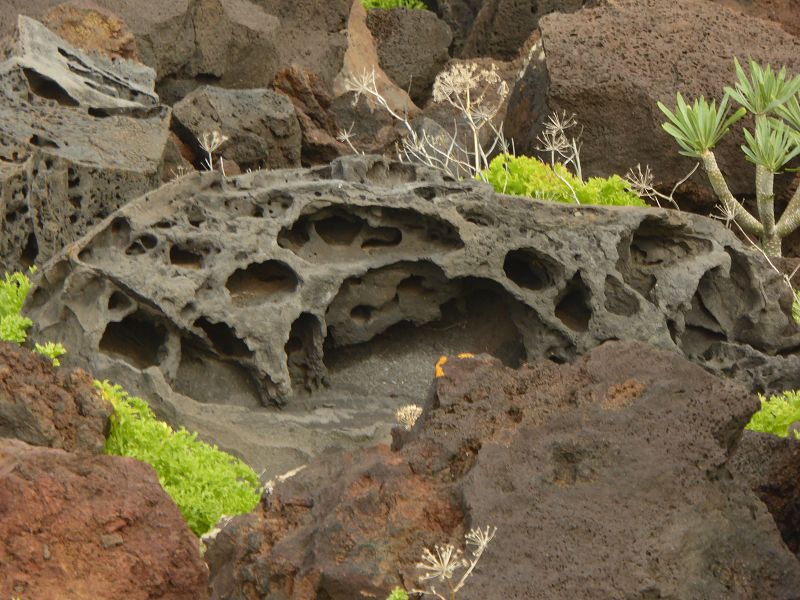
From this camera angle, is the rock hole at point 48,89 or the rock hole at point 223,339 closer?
the rock hole at point 223,339

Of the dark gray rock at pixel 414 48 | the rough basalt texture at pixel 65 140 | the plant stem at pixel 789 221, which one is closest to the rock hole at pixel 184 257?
the rough basalt texture at pixel 65 140

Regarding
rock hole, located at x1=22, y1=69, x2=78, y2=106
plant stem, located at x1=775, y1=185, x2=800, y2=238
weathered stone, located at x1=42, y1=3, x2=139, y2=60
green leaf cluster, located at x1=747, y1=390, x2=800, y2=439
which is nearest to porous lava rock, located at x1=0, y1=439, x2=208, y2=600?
green leaf cluster, located at x1=747, y1=390, x2=800, y2=439

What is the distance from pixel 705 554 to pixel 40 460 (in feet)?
7.15

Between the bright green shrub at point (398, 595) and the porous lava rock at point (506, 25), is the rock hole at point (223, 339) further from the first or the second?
the porous lava rock at point (506, 25)

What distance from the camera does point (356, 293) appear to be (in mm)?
8586

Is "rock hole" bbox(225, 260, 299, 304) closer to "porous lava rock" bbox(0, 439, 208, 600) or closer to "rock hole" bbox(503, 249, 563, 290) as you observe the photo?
"rock hole" bbox(503, 249, 563, 290)

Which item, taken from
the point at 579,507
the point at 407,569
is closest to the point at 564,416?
the point at 579,507

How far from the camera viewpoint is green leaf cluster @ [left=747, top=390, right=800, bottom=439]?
706 cm

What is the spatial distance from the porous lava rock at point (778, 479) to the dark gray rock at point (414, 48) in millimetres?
12787

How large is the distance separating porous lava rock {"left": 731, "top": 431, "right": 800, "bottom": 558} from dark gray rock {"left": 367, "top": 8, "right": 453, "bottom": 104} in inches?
503

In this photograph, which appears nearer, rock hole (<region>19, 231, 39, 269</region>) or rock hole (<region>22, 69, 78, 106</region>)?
rock hole (<region>19, 231, 39, 269</region>)

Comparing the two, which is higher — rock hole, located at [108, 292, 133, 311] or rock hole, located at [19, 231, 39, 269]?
rock hole, located at [108, 292, 133, 311]

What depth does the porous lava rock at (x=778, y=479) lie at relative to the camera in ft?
17.6

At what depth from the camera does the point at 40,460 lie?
17.2 feet
